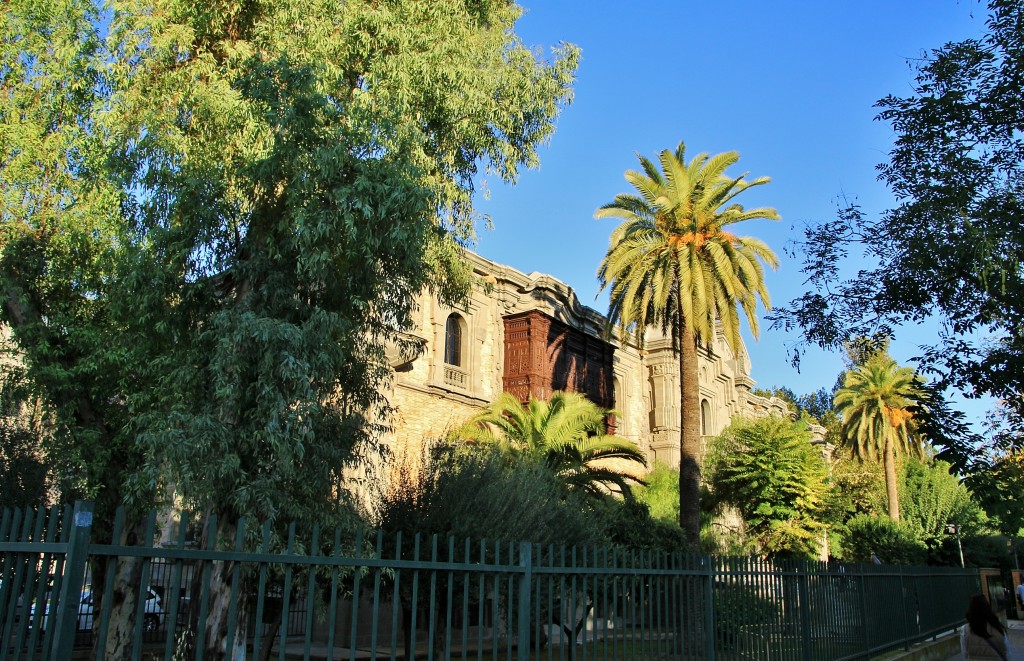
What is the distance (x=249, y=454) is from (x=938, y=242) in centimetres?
882

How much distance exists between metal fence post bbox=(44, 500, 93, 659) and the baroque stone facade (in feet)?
45.2

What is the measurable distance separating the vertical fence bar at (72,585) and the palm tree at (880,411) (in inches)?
1519

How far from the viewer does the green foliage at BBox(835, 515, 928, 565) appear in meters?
35.8

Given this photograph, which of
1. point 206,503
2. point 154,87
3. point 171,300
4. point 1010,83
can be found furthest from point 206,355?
point 1010,83

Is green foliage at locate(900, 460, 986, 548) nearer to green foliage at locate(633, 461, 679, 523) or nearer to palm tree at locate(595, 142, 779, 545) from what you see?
green foliage at locate(633, 461, 679, 523)

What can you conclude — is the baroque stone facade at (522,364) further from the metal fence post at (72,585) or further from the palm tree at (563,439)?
the metal fence post at (72,585)

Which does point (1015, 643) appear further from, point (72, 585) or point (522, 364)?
point (72, 585)

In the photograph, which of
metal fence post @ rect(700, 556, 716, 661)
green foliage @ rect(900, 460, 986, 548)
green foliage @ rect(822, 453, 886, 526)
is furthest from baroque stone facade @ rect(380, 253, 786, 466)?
green foliage @ rect(900, 460, 986, 548)

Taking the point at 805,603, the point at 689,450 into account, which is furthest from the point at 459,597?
the point at 689,450

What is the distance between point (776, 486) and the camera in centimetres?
2633

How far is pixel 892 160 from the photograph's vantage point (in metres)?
10.9

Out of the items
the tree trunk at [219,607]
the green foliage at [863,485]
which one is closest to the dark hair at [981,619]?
the tree trunk at [219,607]

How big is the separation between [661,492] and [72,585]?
26.8m

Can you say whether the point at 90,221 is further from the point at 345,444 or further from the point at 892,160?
the point at 892,160
